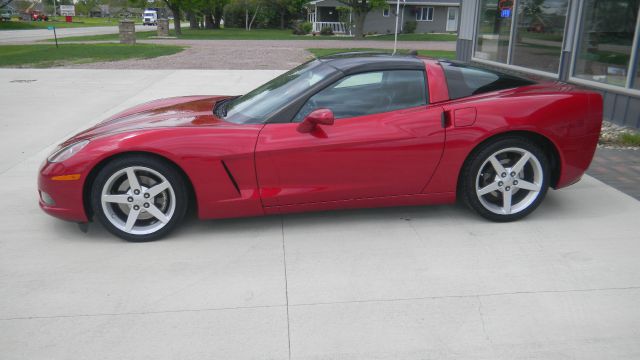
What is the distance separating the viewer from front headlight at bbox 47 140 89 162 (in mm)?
3820

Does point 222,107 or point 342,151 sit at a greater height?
point 222,107

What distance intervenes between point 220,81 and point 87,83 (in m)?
2.81

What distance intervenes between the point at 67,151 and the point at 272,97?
1.56 metres

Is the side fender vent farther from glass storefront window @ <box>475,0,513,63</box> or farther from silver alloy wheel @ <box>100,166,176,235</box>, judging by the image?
glass storefront window @ <box>475,0,513,63</box>

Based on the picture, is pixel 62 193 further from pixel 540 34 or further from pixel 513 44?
pixel 513 44

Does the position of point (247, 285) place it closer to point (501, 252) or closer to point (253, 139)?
point (253, 139)

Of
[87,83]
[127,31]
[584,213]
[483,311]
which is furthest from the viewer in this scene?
[127,31]

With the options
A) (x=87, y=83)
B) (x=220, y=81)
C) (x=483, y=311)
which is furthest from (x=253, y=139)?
(x=87, y=83)

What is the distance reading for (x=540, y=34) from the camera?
1034cm

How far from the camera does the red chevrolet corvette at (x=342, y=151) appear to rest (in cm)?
380

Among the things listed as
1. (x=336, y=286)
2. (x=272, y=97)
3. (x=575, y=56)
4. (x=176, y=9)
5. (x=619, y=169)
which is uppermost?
(x=176, y=9)

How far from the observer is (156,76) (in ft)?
42.1

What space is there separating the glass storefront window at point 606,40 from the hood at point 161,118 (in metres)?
6.20

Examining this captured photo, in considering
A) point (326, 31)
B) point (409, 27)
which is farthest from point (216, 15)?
point (409, 27)
